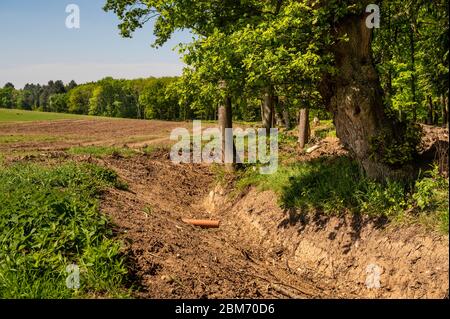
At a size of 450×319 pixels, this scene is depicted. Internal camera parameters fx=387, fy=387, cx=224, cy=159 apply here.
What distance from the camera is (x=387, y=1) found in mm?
9922

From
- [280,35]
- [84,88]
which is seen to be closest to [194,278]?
[280,35]

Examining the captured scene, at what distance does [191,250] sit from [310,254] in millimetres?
2704

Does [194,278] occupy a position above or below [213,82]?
below

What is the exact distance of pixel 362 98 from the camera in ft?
27.8

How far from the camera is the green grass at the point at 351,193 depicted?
7082mm

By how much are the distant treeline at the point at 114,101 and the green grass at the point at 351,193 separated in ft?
210

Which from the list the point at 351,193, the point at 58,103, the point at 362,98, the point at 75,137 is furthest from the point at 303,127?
the point at 58,103

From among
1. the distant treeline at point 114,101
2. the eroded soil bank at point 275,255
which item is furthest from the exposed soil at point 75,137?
the distant treeline at point 114,101

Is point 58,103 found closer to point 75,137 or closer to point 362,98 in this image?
point 75,137

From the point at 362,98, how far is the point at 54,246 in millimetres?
6745

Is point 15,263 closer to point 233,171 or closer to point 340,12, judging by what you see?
point 340,12

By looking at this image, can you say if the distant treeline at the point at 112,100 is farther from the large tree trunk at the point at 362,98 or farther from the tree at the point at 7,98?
the large tree trunk at the point at 362,98

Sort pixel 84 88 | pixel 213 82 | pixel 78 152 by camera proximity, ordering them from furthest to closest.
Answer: pixel 84 88 < pixel 78 152 < pixel 213 82

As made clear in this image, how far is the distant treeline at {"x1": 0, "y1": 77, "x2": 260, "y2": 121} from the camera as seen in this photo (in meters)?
98.2
